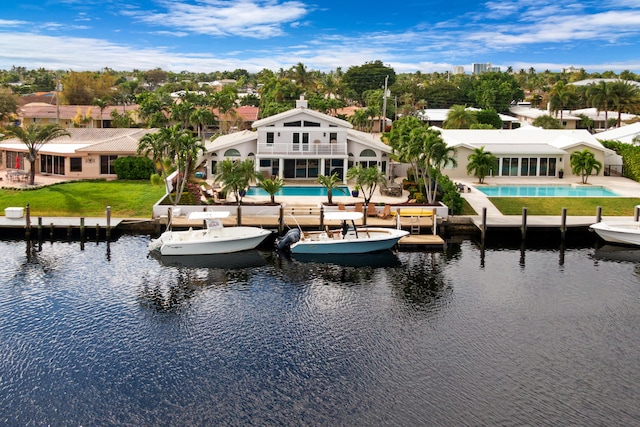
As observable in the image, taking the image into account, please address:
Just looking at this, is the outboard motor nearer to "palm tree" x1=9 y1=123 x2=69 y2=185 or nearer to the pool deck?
the pool deck

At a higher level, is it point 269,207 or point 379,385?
point 269,207

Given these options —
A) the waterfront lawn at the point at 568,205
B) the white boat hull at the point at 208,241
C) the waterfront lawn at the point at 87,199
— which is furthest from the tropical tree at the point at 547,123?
the white boat hull at the point at 208,241

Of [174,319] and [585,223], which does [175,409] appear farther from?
[585,223]

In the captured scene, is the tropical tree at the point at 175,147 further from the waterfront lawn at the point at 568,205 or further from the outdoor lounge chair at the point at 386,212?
the waterfront lawn at the point at 568,205

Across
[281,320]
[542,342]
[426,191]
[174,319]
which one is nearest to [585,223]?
[426,191]

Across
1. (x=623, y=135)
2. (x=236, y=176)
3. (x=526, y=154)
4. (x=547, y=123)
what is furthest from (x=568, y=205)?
(x=547, y=123)

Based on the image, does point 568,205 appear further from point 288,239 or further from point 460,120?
point 460,120

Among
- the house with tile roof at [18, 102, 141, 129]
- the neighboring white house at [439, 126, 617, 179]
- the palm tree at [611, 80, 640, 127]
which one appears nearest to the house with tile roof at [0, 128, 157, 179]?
the neighboring white house at [439, 126, 617, 179]
